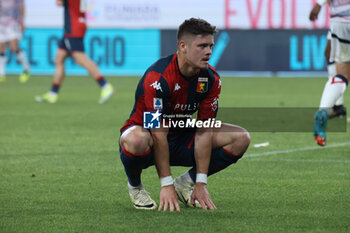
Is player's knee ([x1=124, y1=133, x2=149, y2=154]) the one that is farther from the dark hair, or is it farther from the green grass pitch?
the dark hair

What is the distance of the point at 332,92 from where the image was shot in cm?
791

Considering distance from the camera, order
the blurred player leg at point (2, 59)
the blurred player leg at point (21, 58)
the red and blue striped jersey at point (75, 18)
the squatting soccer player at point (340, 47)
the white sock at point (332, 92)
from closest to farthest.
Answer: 1. the white sock at point (332, 92)
2. the squatting soccer player at point (340, 47)
3. the red and blue striped jersey at point (75, 18)
4. the blurred player leg at point (2, 59)
5. the blurred player leg at point (21, 58)

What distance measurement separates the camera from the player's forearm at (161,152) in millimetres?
4973

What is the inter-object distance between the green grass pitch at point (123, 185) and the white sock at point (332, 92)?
47cm

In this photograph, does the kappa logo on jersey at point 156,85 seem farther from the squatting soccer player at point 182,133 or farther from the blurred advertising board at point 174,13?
the blurred advertising board at point 174,13

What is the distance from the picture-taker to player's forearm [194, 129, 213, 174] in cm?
517

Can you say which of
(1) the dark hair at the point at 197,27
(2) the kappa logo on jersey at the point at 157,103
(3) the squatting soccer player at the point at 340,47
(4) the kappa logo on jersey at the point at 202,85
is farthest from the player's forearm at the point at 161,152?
(3) the squatting soccer player at the point at 340,47

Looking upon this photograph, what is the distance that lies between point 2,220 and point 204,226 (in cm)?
116

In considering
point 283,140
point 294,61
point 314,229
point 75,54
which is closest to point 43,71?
point 294,61

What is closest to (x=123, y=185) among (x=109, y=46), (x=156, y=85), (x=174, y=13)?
(x=156, y=85)

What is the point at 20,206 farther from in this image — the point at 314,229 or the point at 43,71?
the point at 43,71

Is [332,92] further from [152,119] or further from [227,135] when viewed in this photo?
[152,119]

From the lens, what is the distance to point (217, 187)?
5938 millimetres

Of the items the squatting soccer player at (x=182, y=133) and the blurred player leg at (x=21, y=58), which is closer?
the squatting soccer player at (x=182, y=133)
